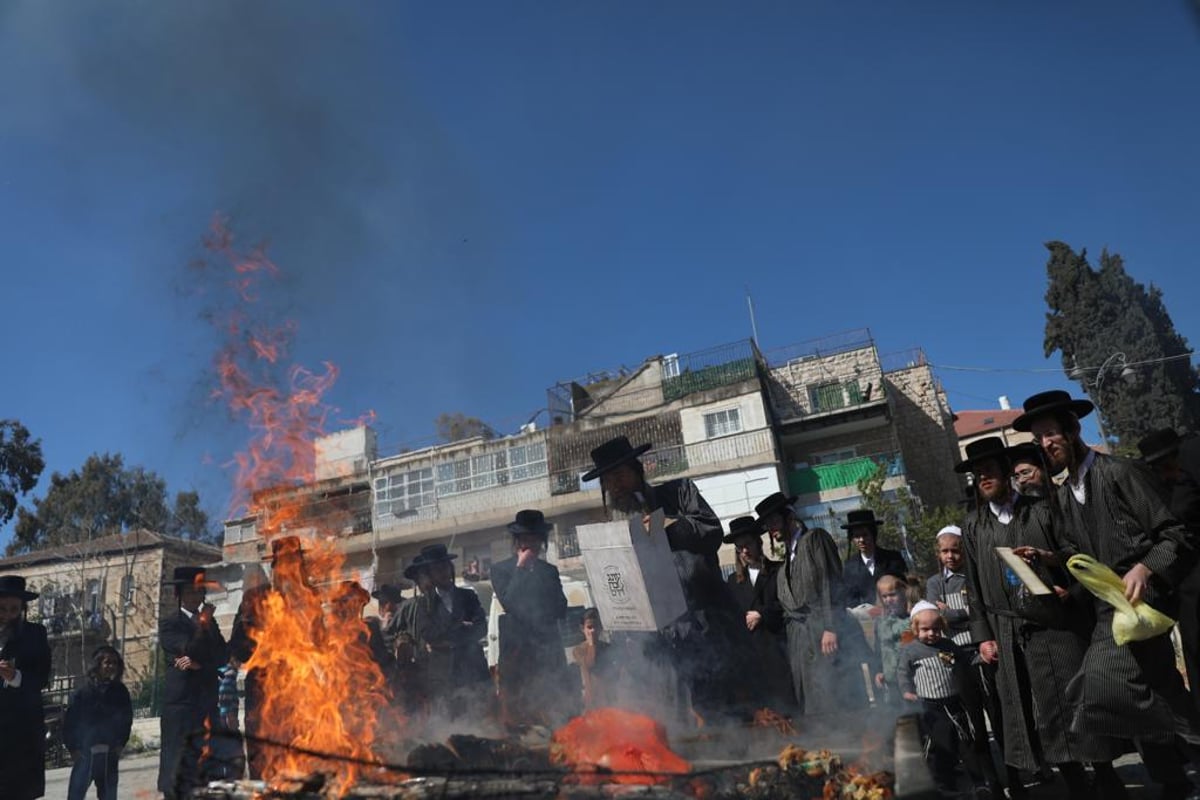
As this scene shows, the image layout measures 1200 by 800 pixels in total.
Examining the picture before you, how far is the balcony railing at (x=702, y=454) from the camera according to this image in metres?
30.8

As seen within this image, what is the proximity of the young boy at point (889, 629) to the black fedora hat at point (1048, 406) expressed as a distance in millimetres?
2247

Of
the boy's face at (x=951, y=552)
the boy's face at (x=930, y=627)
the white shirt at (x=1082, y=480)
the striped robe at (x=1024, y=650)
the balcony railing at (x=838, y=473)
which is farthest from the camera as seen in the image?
the balcony railing at (x=838, y=473)

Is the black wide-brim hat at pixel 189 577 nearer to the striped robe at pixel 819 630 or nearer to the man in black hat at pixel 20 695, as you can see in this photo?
the man in black hat at pixel 20 695

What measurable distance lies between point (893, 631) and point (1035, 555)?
6.55 ft

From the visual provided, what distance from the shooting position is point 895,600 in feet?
19.4

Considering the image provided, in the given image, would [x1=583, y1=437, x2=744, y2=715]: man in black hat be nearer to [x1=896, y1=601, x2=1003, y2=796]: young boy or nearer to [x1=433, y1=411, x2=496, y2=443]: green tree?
[x1=896, y1=601, x2=1003, y2=796]: young boy

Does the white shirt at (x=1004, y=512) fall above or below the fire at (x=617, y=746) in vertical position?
above

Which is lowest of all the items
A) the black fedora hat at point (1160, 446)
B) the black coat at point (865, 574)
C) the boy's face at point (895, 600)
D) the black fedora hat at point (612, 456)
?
the boy's face at point (895, 600)

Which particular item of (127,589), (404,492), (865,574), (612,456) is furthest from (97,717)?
(127,589)

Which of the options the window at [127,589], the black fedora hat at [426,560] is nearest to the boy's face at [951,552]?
the black fedora hat at [426,560]

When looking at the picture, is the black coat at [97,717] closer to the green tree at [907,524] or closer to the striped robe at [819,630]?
the striped robe at [819,630]

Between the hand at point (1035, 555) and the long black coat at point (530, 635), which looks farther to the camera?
the long black coat at point (530, 635)

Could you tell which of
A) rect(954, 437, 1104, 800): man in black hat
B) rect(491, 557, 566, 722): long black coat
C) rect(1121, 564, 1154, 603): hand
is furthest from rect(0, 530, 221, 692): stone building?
rect(1121, 564, 1154, 603): hand

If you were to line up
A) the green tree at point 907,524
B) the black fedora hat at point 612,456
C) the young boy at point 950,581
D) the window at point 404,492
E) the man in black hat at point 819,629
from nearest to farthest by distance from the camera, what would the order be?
the man in black hat at point 819,629, the young boy at point 950,581, the black fedora hat at point 612,456, the green tree at point 907,524, the window at point 404,492
